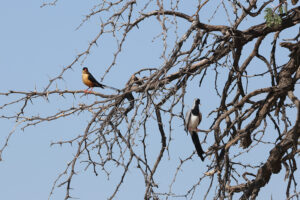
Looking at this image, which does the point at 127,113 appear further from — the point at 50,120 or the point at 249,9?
the point at 249,9

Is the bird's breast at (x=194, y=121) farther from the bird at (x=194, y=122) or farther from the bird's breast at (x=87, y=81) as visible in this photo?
the bird's breast at (x=87, y=81)

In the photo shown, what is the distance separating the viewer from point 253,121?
5371 mm

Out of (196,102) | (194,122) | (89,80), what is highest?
(89,80)

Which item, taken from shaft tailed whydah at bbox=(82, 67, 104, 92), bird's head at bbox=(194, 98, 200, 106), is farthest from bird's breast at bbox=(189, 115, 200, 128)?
shaft tailed whydah at bbox=(82, 67, 104, 92)

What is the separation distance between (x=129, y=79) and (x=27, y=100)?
105 cm

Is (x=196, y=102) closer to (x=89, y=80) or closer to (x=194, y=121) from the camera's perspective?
(x=194, y=121)

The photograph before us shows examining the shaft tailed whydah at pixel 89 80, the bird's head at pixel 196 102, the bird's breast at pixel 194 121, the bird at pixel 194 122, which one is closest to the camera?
the bird at pixel 194 122

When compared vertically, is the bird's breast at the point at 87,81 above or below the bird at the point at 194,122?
above

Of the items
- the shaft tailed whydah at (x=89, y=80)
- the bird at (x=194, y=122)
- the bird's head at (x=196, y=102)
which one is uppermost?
the shaft tailed whydah at (x=89, y=80)

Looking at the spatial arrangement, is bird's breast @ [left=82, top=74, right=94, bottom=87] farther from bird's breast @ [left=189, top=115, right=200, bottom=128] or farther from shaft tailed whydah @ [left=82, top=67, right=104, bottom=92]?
bird's breast @ [left=189, top=115, right=200, bottom=128]

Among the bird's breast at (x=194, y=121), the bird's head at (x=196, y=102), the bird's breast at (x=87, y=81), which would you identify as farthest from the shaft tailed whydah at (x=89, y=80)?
the bird's breast at (x=194, y=121)

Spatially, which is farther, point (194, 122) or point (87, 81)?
point (87, 81)

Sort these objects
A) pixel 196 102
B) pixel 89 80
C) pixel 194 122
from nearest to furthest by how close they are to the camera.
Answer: pixel 194 122, pixel 196 102, pixel 89 80

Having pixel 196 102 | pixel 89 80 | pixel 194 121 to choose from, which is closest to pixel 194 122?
pixel 194 121
